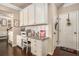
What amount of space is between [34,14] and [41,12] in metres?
0.13

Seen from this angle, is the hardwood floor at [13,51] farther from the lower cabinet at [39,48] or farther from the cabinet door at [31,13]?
the cabinet door at [31,13]

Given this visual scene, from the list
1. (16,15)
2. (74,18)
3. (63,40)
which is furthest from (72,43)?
(16,15)

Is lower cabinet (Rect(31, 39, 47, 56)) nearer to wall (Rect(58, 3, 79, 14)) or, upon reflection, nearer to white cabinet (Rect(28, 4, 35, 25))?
white cabinet (Rect(28, 4, 35, 25))

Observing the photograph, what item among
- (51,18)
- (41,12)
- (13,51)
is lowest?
(13,51)

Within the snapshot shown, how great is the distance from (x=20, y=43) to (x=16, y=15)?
0.49 metres

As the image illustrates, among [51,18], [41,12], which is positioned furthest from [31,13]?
[51,18]

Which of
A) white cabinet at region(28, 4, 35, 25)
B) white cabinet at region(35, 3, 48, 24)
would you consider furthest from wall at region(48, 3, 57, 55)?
white cabinet at region(28, 4, 35, 25)

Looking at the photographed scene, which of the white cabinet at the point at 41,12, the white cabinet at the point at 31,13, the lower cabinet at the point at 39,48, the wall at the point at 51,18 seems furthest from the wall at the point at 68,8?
the lower cabinet at the point at 39,48

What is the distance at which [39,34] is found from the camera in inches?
63.0

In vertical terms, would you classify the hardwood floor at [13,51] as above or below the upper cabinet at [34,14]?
below

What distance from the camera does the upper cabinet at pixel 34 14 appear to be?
1.57 m

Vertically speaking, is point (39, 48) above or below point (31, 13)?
below

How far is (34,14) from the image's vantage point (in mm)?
1598

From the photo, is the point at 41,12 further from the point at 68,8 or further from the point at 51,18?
the point at 68,8
